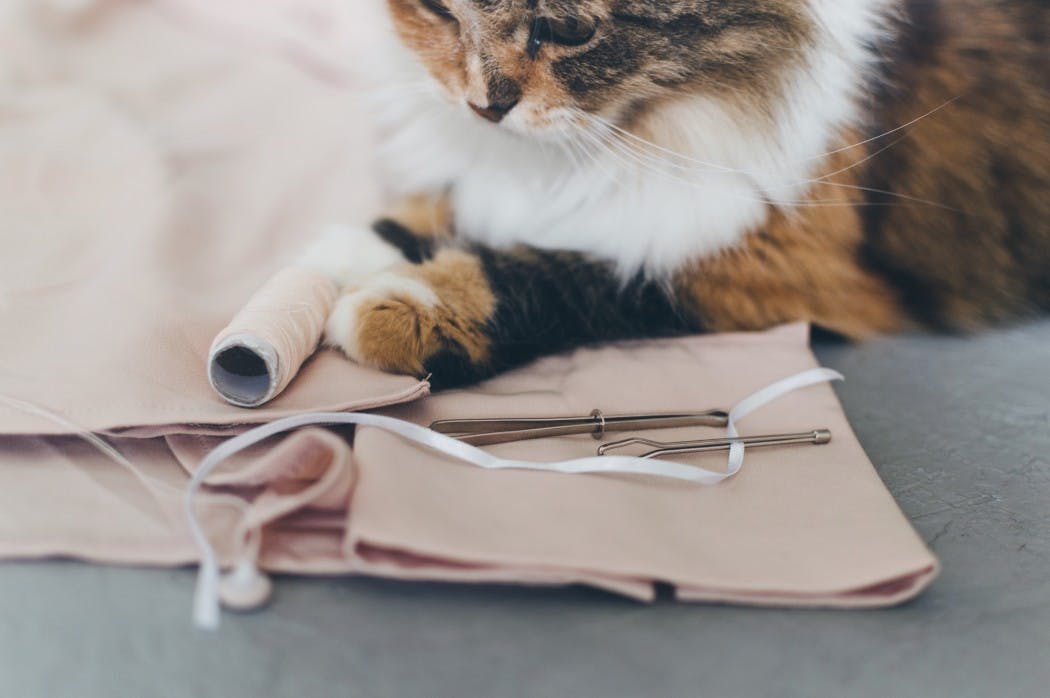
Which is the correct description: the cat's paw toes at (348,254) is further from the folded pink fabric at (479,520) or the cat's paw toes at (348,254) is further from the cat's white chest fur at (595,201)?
the folded pink fabric at (479,520)

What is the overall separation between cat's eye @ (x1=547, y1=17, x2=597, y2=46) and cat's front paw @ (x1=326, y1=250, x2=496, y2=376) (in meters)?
0.27

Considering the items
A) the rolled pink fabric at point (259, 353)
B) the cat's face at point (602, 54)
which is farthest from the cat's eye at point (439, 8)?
the rolled pink fabric at point (259, 353)

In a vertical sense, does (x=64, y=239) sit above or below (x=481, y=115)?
below

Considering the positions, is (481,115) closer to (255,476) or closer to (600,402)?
(600,402)

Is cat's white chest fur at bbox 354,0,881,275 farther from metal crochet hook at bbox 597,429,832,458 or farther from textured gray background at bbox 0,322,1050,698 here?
textured gray background at bbox 0,322,1050,698

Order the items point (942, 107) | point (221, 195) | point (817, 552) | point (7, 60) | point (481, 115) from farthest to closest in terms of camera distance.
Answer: point (7, 60) → point (221, 195) → point (942, 107) → point (481, 115) → point (817, 552)

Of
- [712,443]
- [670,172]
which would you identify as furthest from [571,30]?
[712,443]

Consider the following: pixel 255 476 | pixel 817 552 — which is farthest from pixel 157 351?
pixel 817 552

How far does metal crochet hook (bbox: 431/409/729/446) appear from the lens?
2.56ft

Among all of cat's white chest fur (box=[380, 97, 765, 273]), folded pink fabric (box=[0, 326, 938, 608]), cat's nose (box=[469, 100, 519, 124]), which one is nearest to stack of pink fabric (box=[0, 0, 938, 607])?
folded pink fabric (box=[0, 326, 938, 608])

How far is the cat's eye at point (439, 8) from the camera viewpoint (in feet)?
3.14

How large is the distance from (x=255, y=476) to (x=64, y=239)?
1.74ft

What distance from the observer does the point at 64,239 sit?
101 centimetres

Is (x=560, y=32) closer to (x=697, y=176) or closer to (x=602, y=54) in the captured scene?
(x=602, y=54)
